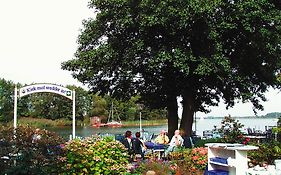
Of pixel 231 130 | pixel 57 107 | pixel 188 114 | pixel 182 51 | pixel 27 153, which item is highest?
pixel 182 51

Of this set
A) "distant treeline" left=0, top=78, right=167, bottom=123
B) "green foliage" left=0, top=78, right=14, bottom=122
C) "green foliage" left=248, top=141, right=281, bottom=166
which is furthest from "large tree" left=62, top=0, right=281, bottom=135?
"green foliage" left=0, top=78, right=14, bottom=122

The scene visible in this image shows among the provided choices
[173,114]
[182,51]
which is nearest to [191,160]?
[182,51]

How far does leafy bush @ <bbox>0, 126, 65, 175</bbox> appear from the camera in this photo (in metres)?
8.31

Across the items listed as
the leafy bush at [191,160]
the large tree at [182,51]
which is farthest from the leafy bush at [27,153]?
the large tree at [182,51]

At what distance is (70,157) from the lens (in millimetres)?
9086

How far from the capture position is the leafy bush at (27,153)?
8312 millimetres

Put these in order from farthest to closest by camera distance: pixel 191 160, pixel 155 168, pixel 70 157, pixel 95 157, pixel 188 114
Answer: pixel 188 114, pixel 191 160, pixel 155 168, pixel 95 157, pixel 70 157

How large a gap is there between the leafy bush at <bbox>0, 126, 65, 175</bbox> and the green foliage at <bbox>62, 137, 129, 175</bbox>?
13.1 inches

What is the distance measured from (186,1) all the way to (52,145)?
35.4ft

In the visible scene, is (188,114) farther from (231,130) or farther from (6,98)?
(6,98)

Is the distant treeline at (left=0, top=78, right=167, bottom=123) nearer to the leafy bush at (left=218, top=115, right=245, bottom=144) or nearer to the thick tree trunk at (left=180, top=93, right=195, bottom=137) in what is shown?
the thick tree trunk at (left=180, top=93, right=195, bottom=137)

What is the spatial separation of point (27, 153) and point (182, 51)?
1196 centimetres

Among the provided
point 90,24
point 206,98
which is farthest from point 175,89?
point 90,24

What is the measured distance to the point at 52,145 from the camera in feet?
28.9
